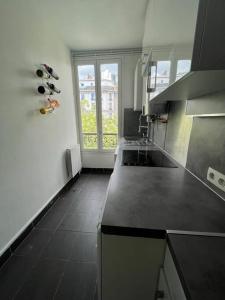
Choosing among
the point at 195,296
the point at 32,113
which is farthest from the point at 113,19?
the point at 195,296

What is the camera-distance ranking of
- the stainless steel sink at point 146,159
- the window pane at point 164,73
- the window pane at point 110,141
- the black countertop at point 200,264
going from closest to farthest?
the black countertop at point 200,264 → the window pane at point 164,73 → the stainless steel sink at point 146,159 → the window pane at point 110,141

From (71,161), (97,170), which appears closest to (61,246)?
(71,161)

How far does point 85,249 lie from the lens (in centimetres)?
148

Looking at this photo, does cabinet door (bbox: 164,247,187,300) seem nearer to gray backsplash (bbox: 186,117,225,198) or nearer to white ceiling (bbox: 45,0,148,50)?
gray backsplash (bbox: 186,117,225,198)

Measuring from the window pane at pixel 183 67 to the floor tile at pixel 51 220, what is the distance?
6.54ft

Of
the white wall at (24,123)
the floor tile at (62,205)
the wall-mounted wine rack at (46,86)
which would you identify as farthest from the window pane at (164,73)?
the floor tile at (62,205)

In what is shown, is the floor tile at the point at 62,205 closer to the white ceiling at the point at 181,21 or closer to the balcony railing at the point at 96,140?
the balcony railing at the point at 96,140

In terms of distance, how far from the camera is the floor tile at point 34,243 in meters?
1.44

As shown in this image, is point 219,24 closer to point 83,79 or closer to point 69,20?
point 69,20

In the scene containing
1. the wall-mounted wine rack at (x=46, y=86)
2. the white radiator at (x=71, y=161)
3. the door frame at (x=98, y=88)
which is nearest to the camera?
the wall-mounted wine rack at (x=46, y=86)

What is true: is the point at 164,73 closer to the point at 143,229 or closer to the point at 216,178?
the point at 216,178

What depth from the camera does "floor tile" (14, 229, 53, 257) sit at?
1.44 m

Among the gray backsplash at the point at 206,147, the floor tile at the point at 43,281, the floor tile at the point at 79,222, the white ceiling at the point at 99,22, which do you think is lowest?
the floor tile at the point at 79,222

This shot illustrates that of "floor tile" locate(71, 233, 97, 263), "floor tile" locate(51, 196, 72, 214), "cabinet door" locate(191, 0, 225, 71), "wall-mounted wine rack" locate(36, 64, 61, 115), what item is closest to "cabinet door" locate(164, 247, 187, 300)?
"cabinet door" locate(191, 0, 225, 71)
